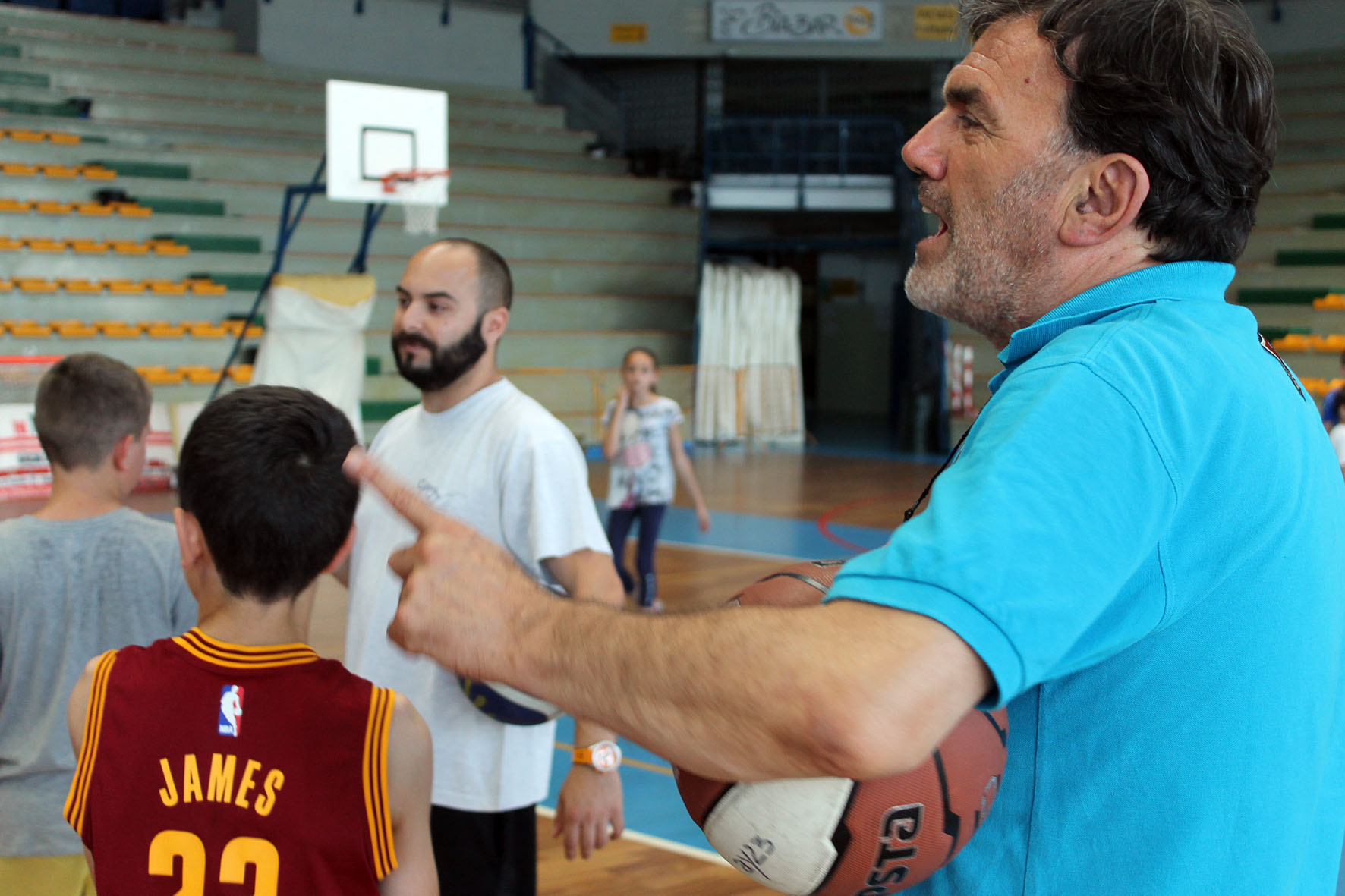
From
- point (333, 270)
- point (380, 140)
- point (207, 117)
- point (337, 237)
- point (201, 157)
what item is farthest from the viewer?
point (207, 117)

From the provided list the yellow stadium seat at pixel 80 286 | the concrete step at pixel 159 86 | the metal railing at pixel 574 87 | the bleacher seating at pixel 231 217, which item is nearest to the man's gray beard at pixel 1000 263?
the bleacher seating at pixel 231 217

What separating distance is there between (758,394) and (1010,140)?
15279mm

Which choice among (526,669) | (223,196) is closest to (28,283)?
(223,196)

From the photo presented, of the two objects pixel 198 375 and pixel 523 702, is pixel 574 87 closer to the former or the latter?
pixel 198 375

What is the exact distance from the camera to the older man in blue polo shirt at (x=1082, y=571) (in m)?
0.87

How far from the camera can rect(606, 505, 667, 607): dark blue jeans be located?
690cm

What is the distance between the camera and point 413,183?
11.0 m

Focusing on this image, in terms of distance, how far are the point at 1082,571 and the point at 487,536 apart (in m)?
2.04

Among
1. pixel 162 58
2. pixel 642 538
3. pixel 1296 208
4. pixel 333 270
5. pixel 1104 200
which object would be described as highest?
pixel 162 58

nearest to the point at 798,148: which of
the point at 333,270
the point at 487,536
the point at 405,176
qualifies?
the point at 333,270

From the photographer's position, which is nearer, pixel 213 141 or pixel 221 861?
pixel 221 861

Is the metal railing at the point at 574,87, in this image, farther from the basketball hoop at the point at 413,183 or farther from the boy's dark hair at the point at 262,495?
the boy's dark hair at the point at 262,495

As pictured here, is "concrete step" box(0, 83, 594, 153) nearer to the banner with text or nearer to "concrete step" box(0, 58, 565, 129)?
"concrete step" box(0, 58, 565, 129)

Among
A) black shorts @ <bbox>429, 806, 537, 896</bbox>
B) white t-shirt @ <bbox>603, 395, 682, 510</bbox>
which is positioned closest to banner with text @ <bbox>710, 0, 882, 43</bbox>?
white t-shirt @ <bbox>603, 395, 682, 510</bbox>
